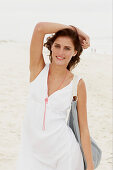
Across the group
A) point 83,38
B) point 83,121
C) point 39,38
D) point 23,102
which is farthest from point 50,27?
point 23,102

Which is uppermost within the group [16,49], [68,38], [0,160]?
[68,38]

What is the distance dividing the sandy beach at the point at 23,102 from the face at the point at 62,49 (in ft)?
11.6

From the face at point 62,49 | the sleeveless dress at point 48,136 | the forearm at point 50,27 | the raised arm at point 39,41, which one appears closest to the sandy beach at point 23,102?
the sleeveless dress at point 48,136

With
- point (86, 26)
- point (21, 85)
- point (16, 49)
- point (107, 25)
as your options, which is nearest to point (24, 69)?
point (21, 85)

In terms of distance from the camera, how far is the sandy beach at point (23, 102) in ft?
21.7

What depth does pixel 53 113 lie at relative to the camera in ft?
7.65

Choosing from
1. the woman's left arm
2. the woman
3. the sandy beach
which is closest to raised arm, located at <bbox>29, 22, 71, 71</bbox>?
the woman

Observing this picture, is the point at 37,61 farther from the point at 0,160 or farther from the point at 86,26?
the point at 86,26

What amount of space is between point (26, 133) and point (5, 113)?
20.9 ft

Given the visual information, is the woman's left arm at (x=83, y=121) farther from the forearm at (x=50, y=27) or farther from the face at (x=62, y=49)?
the forearm at (x=50, y=27)

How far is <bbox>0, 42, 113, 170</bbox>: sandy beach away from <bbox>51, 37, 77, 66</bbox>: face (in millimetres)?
3521

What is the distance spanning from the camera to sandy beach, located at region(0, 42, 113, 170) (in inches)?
261

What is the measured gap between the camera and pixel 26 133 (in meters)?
2.40

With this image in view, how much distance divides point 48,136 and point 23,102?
782 cm
